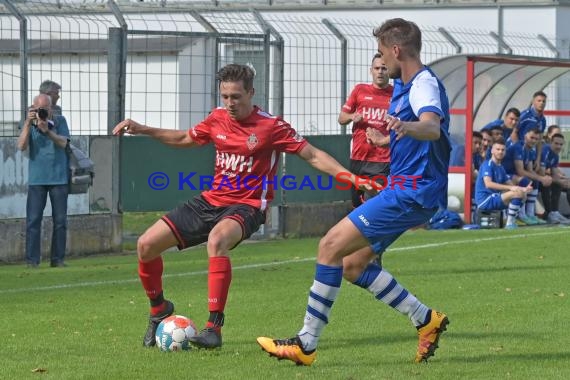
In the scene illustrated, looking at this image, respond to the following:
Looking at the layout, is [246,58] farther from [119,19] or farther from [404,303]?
[404,303]

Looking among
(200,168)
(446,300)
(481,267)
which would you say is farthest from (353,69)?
(446,300)

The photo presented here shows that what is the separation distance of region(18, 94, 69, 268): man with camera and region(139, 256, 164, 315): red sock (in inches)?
251

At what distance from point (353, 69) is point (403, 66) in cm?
1287

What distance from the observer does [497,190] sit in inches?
840

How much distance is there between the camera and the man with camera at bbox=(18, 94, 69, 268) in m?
15.4

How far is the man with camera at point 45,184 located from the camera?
1541 centimetres

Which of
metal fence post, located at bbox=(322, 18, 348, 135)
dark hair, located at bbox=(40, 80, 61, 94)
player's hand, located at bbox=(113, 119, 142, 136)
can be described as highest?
metal fence post, located at bbox=(322, 18, 348, 135)

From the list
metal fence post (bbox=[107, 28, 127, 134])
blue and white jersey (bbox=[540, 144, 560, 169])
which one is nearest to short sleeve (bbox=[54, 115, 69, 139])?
metal fence post (bbox=[107, 28, 127, 134])

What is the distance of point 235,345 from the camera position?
9.20 metres

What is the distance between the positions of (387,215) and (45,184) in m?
8.04

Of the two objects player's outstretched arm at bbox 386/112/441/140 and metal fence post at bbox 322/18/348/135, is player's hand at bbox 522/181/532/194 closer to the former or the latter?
metal fence post at bbox 322/18/348/135

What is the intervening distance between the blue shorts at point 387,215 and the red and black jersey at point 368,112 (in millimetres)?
5311

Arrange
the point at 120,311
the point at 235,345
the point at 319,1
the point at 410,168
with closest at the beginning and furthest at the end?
1. the point at 410,168
2. the point at 235,345
3. the point at 120,311
4. the point at 319,1

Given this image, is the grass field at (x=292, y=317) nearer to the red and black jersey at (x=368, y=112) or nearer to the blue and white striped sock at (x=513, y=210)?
the red and black jersey at (x=368, y=112)
